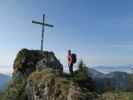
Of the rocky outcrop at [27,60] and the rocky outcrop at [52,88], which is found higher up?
the rocky outcrop at [27,60]

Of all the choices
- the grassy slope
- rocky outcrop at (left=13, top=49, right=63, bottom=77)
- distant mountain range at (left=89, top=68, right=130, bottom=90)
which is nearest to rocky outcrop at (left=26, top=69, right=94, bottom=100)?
the grassy slope

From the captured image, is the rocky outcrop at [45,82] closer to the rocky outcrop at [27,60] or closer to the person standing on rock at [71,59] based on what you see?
the rocky outcrop at [27,60]

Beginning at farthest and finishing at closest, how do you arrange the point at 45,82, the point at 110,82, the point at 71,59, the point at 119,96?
1. the point at 110,82
2. the point at 71,59
3. the point at 45,82
4. the point at 119,96

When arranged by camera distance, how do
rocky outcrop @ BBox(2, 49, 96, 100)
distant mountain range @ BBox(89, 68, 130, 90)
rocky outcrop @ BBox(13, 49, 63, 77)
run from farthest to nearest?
1. rocky outcrop @ BBox(13, 49, 63, 77)
2. distant mountain range @ BBox(89, 68, 130, 90)
3. rocky outcrop @ BBox(2, 49, 96, 100)

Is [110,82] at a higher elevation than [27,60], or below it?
below

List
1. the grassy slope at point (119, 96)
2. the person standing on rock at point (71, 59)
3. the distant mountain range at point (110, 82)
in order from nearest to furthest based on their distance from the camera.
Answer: the grassy slope at point (119, 96), the distant mountain range at point (110, 82), the person standing on rock at point (71, 59)

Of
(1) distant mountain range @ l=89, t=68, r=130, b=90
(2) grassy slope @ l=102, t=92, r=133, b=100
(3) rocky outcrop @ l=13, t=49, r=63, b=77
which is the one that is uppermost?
(3) rocky outcrop @ l=13, t=49, r=63, b=77

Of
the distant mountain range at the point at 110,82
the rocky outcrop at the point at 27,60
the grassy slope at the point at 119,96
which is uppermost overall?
the rocky outcrop at the point at 27,60

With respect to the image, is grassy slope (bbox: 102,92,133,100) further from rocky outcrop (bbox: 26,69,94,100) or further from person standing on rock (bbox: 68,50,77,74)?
person standing on rock (bbox: 68,50,77,74)

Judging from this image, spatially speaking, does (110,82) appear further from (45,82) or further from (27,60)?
(27,60)

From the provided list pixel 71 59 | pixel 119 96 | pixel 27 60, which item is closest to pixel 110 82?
pixel 71 59

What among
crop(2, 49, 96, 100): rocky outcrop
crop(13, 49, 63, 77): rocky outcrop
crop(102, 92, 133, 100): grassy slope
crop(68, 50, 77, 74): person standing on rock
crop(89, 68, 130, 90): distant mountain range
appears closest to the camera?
crop(102, 92, 133, 100): grassy slope

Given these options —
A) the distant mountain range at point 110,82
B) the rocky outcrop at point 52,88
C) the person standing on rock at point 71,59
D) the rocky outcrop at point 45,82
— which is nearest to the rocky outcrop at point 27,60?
the rocky outcrop at point 45,82

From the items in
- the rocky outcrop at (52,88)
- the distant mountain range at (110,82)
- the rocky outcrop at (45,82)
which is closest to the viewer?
the rocky outcrop at (52,88)
